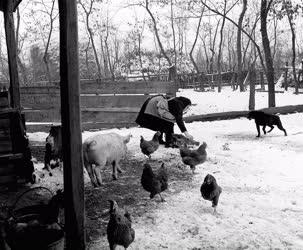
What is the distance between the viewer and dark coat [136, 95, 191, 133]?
8.49m

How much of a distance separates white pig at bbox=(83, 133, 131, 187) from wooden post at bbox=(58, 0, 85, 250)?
2173 millimetres

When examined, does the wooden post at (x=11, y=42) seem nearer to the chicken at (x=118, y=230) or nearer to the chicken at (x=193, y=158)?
the chicken at (x=193, y=158)

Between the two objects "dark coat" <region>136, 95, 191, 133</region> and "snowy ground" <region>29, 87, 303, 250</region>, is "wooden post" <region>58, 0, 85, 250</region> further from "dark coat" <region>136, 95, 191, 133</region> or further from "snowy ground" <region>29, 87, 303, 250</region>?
"dark coat" <region>136, 95, 191, 133</region>

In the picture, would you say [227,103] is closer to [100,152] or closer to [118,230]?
[100,152]

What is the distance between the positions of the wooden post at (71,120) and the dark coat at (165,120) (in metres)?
4.79

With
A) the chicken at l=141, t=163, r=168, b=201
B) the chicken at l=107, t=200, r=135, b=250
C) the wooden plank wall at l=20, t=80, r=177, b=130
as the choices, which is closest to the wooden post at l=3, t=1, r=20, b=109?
the chicken at l=141, t=163, r=168, b=201

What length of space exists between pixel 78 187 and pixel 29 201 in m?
2.29

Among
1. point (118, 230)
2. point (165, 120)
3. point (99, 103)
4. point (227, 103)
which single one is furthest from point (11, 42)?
point (227, 103)

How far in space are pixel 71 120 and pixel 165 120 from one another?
517cm

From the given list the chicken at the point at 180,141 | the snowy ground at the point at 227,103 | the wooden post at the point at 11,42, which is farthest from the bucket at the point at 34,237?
the snowy ground at the point at 227,103

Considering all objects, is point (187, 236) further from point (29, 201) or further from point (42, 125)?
point (42, 125)

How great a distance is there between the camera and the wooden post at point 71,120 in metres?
3.61

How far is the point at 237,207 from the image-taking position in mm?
5379

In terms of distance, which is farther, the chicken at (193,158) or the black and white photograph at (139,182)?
the chicken at (193,158)
